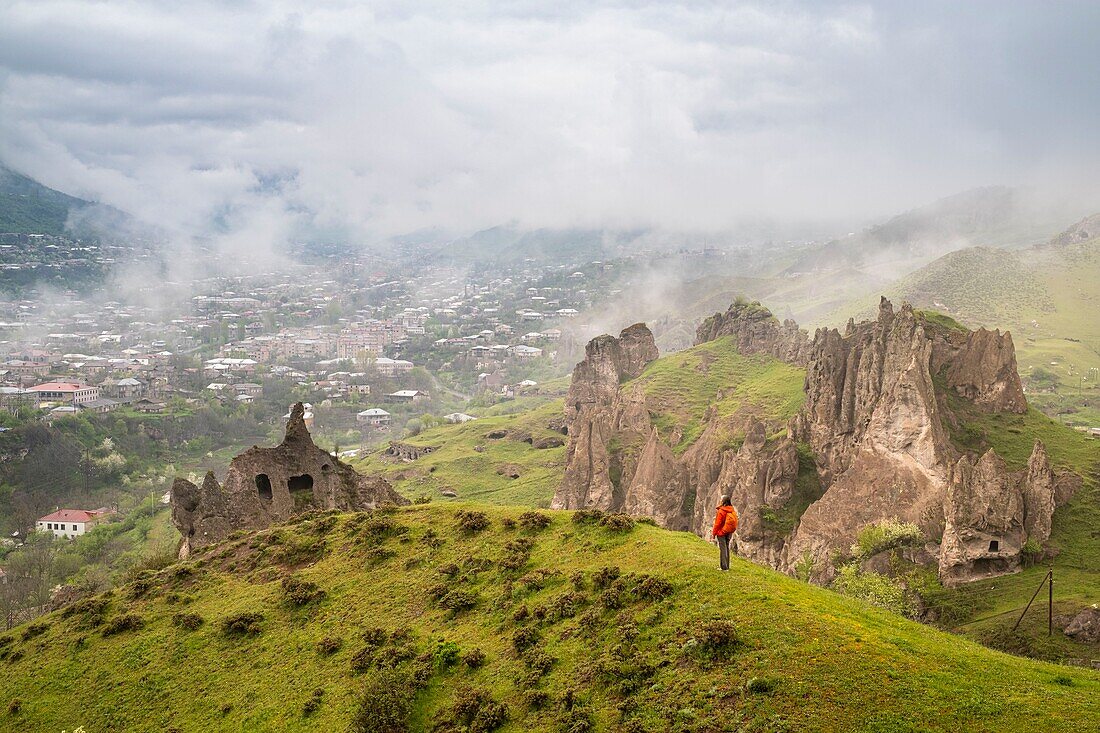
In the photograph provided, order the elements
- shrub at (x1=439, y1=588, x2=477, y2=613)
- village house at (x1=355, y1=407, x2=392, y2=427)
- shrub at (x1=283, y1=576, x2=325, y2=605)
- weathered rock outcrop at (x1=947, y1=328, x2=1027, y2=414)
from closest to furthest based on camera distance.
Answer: shrub at (x1=439, y1=588, x2=477, y2=613)
shrub at (x1=283, y1=576, x2=325, y2=605)
weathered rock outcrop at (x1=947, y1=328, x2=1027, y2=414)
village house at (x1=355, y1=407, x2=392, y2=427)

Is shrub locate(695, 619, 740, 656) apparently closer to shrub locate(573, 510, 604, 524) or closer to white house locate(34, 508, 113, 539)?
shrub locate(573, 510, 604, 524)

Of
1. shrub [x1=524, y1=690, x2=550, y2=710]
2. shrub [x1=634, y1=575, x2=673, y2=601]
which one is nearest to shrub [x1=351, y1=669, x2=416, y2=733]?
shrub [x1=524, y1=690, x2=550, y2=710]

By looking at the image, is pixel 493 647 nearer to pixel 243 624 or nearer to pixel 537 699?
pixel 537 699

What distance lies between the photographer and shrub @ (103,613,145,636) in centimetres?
3553

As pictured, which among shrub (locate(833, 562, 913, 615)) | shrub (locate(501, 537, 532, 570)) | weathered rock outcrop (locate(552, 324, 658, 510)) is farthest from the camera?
weathered rock outcrop (locate(552, 324, 658, 510))

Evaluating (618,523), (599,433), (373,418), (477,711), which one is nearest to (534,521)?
(618,523)

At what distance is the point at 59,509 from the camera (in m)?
110

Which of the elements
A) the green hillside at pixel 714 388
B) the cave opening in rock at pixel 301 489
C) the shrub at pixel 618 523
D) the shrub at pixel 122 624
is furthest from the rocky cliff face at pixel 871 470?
the shrub at pixel 122 624

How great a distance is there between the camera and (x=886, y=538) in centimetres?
5653

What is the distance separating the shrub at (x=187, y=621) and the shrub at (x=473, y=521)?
508 inches

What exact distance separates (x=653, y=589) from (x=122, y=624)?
2618 cm

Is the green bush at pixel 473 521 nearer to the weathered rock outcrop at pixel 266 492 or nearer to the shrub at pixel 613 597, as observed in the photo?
the shrub at pixel 613 597

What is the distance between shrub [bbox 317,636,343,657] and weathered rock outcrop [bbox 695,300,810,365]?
94444mm

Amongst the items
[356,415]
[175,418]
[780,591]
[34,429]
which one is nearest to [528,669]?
[780,591]
